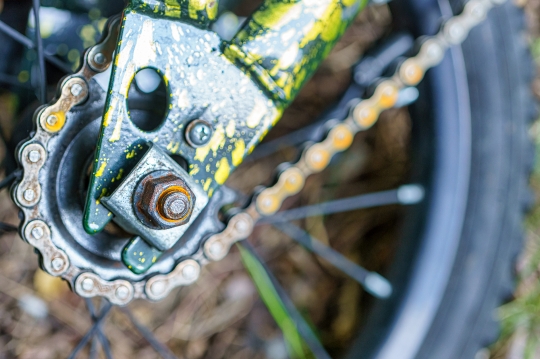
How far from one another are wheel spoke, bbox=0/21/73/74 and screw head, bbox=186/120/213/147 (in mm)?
294

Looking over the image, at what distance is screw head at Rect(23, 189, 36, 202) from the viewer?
0.68 meters

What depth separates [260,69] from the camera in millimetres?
701

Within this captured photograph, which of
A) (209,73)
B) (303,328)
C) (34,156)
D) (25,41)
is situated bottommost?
(303,328)

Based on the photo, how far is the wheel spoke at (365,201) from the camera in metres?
1.00

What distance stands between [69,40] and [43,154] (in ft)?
0.86

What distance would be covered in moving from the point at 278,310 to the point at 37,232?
66 cm

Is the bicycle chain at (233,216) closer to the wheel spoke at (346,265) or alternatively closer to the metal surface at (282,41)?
the metal surface at (282,41)

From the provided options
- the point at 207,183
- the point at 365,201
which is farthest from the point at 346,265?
the point at 207,183

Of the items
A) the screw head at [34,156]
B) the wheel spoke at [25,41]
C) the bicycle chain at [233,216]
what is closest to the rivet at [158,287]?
the bicycle chain at [233,216]

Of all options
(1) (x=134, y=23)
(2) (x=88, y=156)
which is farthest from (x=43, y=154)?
(1) (x=134, y=23)

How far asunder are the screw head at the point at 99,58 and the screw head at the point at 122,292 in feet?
0.98

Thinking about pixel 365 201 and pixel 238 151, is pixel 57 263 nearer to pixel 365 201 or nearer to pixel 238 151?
pixel 238 151

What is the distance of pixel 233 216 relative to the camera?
0.80 m

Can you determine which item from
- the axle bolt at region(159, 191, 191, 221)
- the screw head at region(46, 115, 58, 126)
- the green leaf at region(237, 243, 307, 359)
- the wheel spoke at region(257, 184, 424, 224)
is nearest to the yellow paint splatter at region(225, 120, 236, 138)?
the axle bolt at region(159, 191, 191, 221)
